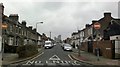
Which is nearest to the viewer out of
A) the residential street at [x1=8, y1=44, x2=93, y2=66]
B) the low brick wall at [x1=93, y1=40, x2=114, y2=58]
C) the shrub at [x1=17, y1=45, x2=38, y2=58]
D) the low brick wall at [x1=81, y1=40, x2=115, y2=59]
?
the residential street at [x1=8, y1=44, x2=93, y2=66]

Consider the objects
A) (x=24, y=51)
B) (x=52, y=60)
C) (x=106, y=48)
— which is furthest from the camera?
(x=24, y=51)

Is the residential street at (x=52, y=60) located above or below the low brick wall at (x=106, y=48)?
below

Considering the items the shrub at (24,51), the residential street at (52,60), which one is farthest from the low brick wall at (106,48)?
the shrub at (24,51)

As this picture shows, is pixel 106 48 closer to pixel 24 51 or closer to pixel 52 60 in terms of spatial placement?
pixel 52 60

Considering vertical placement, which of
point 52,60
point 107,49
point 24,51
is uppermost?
point 107,49

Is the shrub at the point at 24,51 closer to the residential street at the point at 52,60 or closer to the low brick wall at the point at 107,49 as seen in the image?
the residential street at the point at 52,60

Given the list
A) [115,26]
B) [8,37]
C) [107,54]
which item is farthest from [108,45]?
[8,37]

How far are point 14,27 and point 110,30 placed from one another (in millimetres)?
21762

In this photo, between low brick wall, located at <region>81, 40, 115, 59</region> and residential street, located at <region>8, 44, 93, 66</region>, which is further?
low brick wall, located at <region>81, 40, 115, 59</region>

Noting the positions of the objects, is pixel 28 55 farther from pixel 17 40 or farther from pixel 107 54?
pixel 17 40

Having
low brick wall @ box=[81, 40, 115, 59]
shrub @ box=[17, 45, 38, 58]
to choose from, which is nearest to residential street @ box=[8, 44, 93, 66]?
shrub @ box=[17, 45, 38, 58]

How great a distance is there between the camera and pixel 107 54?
101ft

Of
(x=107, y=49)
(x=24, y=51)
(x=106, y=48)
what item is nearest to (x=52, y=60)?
(x=24, y=51)

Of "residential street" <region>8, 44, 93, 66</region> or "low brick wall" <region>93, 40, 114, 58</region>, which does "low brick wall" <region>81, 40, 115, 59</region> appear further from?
"residential street" <region>8, 44, 93, 66</region>
